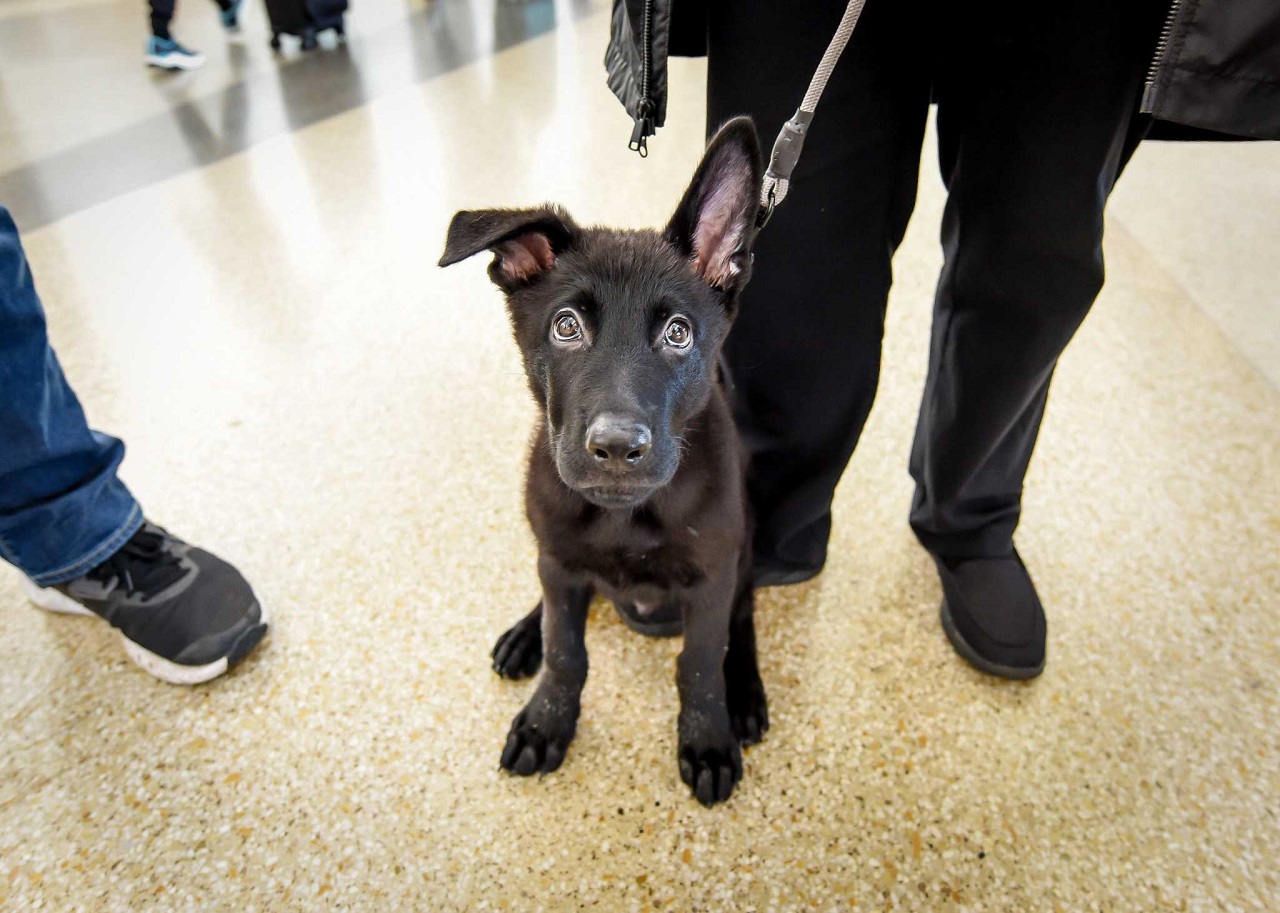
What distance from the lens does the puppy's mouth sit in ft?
3.22

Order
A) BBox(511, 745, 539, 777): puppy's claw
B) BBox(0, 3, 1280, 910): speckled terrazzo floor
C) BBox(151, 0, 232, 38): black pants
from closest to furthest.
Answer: BBox(0, 3, 1280, 910): speckled terrazzo floor < BBox(511, 745, 539, 777): puppy's claw < BBox(151, 0, 232, 38): black pants

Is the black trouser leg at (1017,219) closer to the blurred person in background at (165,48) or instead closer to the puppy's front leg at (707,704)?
the puppy's front leg at (707,704)

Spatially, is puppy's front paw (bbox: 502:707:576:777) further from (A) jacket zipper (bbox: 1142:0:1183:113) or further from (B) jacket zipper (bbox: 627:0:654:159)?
(A) jacket zipper (bbox: 1142:0:1183:113)

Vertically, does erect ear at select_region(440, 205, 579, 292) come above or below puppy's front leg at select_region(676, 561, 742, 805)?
above

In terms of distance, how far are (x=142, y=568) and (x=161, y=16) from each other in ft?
15.4

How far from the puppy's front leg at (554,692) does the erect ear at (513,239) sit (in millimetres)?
475

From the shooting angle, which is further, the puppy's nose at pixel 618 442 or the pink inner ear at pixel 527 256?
the pink inner ear at pixel 527 256

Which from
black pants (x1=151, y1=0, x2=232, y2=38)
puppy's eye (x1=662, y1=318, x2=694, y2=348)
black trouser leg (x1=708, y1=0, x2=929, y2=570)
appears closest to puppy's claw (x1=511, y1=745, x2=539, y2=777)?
black trouser leg (x1=708, y1=0, x2=929, y2=570)

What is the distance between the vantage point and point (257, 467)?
199cm

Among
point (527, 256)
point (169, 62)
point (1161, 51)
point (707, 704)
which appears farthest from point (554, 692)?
point (169, 62)

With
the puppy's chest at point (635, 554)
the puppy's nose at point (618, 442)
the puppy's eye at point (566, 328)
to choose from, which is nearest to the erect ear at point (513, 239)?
the puppy's eye at point (566, 328)

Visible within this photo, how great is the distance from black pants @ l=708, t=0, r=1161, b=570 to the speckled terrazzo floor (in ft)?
1.26

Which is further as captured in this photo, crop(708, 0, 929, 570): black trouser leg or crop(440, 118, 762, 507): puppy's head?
crop(708, 0, 929, 570): black trouser leg

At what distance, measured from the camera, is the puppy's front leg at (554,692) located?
4.29 feet
